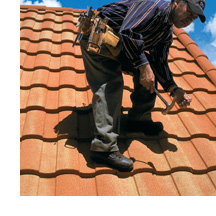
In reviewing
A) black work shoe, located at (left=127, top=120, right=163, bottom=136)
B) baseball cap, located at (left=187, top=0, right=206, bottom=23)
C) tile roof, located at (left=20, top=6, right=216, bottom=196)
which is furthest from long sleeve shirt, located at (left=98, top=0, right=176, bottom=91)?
tile roof, located at (left=20, top=6, right=216, bottom=196)

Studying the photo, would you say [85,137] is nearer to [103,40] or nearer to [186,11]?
[103,40]

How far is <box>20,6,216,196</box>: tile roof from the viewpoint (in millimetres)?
1747

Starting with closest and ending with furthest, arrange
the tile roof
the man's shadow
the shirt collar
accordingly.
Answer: the tile roof → the shirt collar → the man's shadow

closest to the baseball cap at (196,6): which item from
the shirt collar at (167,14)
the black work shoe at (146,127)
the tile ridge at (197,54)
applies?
the shirt collar at (167,14)

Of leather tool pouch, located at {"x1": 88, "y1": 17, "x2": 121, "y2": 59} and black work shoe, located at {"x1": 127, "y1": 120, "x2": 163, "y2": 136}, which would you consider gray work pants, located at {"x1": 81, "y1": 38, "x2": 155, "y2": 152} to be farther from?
black work shoe, located at {"x1": 127, "y1": 120, "x2": 163, "y2": 136}

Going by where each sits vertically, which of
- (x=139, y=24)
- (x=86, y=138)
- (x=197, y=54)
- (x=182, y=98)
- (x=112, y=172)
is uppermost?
(x=197, y=54)

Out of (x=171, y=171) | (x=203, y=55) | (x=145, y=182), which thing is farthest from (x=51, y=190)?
(x=203, y=55)

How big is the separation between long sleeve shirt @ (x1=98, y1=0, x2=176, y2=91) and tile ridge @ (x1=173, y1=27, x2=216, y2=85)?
1.12 meters

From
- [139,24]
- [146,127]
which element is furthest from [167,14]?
[146,127]

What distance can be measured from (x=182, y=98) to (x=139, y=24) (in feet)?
2.16

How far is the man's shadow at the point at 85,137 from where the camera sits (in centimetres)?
201

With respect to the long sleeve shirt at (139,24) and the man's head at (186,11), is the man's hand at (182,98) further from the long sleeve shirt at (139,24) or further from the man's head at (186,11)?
the man's head at (186,11)

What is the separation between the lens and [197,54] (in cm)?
335

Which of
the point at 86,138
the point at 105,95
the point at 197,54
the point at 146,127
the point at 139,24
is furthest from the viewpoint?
the point at 197,54
